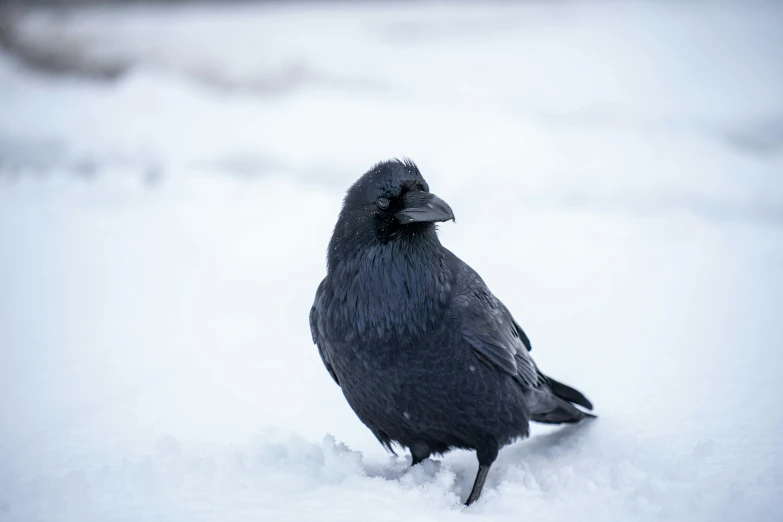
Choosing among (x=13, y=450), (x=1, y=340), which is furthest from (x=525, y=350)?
(x=1, y=340)

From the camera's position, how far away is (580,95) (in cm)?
1021

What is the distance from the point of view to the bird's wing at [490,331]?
3320 mm

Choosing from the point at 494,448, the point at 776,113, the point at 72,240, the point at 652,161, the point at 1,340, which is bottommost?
the point at 494,448

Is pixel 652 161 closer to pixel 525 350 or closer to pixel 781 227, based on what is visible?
pixel 781 227

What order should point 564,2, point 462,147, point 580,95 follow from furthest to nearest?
1. point 564,2
2. point 580,95
3. point 462,147

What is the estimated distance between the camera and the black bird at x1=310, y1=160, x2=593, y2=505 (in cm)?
316

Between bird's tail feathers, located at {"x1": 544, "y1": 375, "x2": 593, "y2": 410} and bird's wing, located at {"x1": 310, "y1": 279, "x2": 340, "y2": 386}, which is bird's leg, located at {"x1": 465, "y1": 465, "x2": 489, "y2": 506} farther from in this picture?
bird's wing, located at {"x1": 310, "y1": 279, "x2": 340, "y2": 386}

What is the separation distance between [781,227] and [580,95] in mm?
4075

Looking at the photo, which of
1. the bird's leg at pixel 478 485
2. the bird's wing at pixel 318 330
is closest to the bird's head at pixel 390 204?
the bird's wing at pixel 318 330

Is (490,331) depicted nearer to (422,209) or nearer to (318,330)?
(422,209)

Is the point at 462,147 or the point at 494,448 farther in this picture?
the point at 462,147

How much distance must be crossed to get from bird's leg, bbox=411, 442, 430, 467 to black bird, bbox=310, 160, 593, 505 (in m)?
→ 0.01

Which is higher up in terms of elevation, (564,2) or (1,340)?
(564,2)

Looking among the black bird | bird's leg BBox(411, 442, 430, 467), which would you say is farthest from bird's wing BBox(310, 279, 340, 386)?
bird's leg BBox(411, 442, 430, 467)
